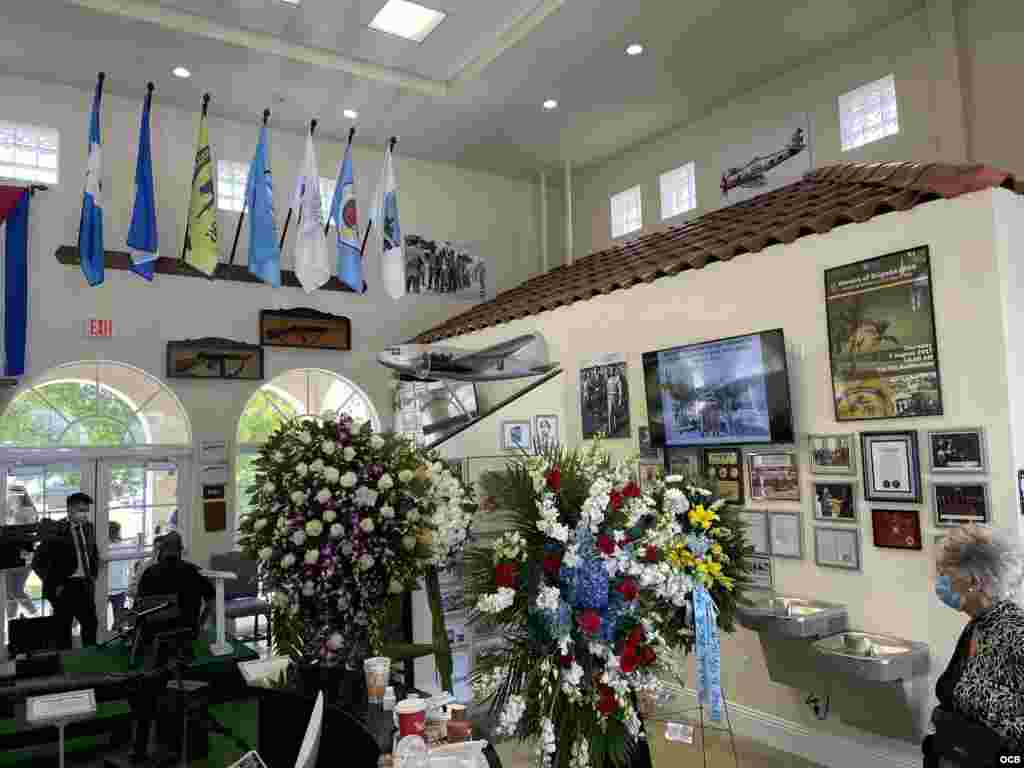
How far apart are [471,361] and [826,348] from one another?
322 centimetres

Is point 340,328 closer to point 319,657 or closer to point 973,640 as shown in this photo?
point 319,657

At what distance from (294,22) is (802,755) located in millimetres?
8734

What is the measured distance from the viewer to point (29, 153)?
9117 millimetres

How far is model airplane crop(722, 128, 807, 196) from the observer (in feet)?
30.0

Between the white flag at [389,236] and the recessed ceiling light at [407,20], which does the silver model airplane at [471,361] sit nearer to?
the white flag at [389,236]

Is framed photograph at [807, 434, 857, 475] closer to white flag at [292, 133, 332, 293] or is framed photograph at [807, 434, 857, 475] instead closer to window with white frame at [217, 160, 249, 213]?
white flag at [292, 133, 332, 293]

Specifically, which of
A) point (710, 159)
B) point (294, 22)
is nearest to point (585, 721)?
point (294, 22)

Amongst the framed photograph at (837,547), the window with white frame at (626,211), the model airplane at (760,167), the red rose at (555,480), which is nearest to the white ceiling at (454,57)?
the window with white frame at (626,211)

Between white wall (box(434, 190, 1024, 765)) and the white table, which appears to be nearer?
white wall (box(434, 190, 1024, 765))

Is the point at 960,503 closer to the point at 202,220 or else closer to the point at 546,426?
the point at 546,426

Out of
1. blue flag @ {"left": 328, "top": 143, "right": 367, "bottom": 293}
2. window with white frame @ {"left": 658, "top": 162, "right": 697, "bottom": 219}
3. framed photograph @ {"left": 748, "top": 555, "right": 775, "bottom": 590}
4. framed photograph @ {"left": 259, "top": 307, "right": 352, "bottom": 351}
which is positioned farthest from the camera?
window with white frame @ {"left": 658, "top": 162, "right": 697, "bottom": 219}

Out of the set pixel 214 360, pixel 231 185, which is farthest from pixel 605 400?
pixel 231 185

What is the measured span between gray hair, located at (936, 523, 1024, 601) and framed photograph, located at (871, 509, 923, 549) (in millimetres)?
1752

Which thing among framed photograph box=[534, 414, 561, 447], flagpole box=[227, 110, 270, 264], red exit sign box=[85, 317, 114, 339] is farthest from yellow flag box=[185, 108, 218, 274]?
framed photograph box=[534, 414, 561, 447]
